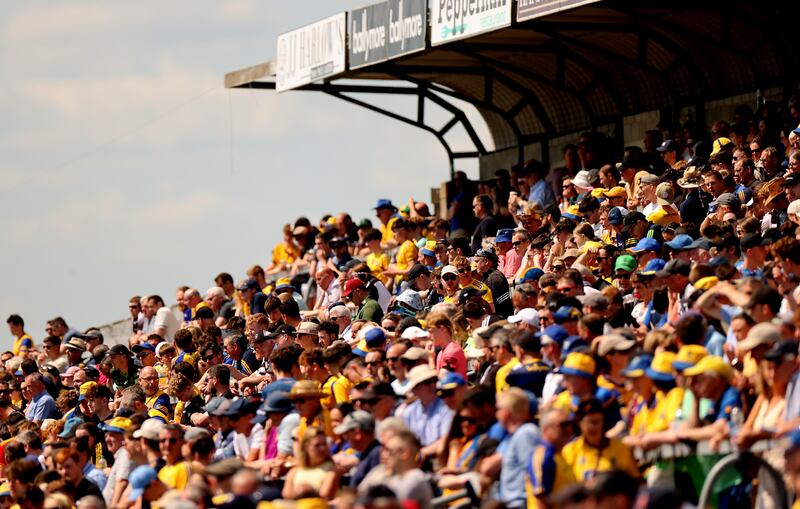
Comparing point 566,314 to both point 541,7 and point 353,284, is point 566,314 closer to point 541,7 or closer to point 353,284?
point 353,284

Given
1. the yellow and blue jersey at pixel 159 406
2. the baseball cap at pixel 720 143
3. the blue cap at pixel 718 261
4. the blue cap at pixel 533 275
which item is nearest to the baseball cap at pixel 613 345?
the blue cap at pixel 718 261

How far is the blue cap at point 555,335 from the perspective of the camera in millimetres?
10789

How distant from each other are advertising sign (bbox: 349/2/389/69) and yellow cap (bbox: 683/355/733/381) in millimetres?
13824

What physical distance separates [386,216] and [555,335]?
36.1 feet

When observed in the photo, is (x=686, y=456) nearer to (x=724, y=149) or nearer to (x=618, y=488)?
(x=618, y=488)

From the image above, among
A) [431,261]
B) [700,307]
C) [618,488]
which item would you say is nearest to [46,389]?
[431,261]

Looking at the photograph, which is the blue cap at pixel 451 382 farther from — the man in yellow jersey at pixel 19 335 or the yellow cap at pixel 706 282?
→ the man in yellow jersey at pixel 19 335

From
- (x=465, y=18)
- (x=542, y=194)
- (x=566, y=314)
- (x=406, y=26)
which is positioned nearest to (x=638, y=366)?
(x=566, y=314)

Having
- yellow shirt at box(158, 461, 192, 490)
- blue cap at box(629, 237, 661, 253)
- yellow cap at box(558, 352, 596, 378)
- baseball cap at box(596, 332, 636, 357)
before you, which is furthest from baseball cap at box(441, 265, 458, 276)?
yellow cap at box(558, 352, 596, 378)

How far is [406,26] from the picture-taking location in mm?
21906

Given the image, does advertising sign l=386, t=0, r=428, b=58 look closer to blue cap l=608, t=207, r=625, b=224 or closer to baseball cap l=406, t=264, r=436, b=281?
baseball cap l=406, t=264, r=436, b=281

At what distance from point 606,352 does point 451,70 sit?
1424 centimetres

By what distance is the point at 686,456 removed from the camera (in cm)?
888

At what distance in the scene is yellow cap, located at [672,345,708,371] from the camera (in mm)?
9172
